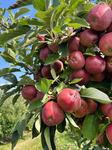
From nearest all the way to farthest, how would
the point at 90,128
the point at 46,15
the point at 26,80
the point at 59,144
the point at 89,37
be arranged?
the point at 46,15
the point at 89,37
the point at 90,128
the point at 26,80
the point at 59,144

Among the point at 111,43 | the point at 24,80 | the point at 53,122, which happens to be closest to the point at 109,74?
the point at 111,43

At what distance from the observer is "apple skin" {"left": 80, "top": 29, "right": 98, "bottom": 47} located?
0.70 m

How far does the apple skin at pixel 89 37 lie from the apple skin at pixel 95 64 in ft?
0.28

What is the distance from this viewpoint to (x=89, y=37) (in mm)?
695

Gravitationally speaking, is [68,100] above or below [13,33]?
below

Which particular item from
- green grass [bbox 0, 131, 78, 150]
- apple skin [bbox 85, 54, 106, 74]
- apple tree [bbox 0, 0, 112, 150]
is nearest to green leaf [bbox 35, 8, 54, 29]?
apple tree [bbox 0, 0, 112, 150]

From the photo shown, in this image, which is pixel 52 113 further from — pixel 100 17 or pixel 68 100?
pixel 100 17

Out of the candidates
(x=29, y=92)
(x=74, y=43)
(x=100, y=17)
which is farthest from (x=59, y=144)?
(x=100, y=17)

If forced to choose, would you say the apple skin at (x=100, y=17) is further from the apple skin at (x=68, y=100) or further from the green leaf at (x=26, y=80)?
the green leaf at (x=26, y=80)

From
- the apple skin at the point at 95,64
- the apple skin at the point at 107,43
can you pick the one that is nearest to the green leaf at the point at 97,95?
the apple skin at the point at 95,64

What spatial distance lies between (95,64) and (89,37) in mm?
145

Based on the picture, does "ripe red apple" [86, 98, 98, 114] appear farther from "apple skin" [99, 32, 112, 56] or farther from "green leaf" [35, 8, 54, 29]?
"green leaf" [35, 8, 54, 29]

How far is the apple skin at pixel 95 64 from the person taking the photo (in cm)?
71

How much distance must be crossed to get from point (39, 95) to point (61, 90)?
19 cm
